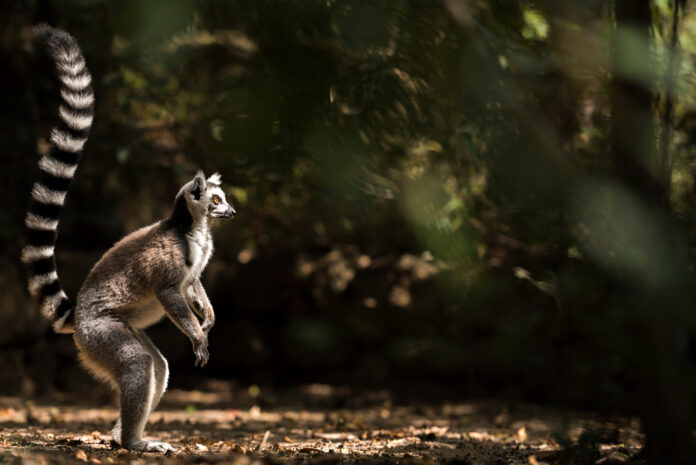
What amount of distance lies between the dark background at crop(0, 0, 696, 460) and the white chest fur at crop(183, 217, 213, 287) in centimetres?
53

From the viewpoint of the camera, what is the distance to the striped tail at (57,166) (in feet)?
14.1

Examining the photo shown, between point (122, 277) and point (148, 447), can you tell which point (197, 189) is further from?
point (148, 447)

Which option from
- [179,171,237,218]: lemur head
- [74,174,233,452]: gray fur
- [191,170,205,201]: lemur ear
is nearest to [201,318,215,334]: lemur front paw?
[74,174,233,452]: gray fur

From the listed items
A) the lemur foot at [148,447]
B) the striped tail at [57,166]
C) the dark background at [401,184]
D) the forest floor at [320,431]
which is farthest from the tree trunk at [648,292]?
the striped tail at [57,166]

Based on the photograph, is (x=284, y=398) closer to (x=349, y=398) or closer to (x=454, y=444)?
(x=349, y=398)

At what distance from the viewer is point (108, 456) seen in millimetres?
4004

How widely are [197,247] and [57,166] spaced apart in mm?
993

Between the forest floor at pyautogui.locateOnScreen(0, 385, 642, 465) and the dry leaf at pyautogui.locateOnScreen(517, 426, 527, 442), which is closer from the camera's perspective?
the forest floor at pyautogui.locateOnScreen(0, 385, 642, 465)

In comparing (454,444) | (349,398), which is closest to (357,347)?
(349,398)

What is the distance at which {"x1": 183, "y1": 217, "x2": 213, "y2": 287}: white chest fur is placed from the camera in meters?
4.53

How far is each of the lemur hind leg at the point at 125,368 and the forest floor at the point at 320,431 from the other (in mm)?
122

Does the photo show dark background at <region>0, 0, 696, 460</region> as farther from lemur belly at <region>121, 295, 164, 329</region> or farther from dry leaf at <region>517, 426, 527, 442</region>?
lemur belly at <region>121, 295, 164, 329</region>

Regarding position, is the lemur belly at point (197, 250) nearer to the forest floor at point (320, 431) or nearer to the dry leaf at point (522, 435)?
the forest floor at point (320, 431)

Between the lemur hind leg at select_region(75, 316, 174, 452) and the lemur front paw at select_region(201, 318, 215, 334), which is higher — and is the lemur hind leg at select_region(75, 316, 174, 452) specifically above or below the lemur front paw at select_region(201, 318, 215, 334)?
below
